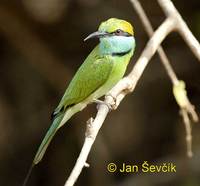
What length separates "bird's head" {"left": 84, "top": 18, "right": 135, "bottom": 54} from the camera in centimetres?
198

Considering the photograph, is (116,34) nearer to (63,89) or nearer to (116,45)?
(116,45)

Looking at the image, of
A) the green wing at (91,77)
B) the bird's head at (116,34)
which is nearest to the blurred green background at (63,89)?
the green wing at (91,77)

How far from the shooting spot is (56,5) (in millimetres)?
3414

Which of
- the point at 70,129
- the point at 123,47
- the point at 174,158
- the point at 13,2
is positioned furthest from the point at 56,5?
the point at 123,47

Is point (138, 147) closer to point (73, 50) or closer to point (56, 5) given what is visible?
point (73, 50)

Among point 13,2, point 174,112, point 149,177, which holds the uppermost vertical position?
→ point 13,2

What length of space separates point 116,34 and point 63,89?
1583 millimetres

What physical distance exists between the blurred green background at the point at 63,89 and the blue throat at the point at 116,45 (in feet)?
4.13

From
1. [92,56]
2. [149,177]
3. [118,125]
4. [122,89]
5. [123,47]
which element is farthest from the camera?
[118,125]

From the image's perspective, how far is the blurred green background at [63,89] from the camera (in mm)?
3496

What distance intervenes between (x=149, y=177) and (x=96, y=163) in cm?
31

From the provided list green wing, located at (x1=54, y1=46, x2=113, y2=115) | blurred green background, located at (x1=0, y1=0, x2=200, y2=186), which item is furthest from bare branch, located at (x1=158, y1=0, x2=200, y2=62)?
blurred green background, located at (x1=0, y1=0, x2=200, y2=186)

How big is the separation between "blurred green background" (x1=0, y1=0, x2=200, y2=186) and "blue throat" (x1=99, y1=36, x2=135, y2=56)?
1260 mm

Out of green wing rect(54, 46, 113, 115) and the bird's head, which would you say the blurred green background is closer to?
green wing rect(54, 46, 113, 115)
